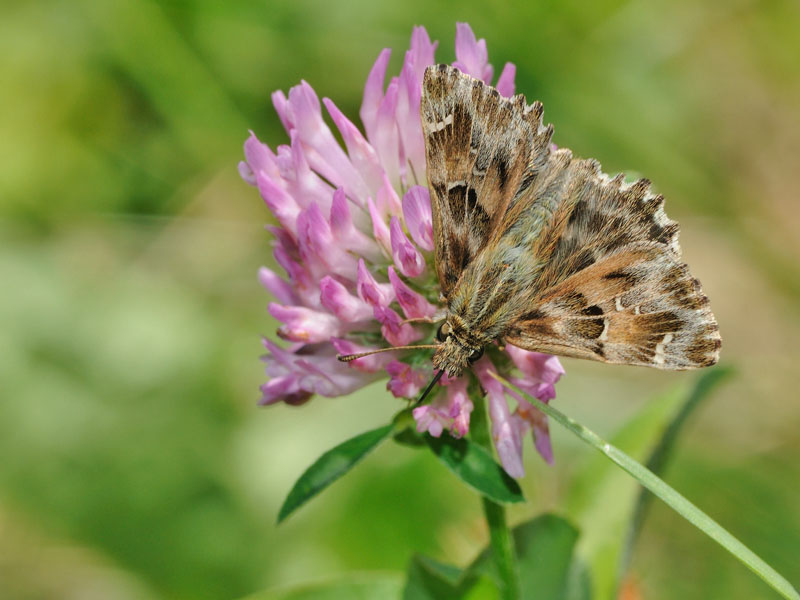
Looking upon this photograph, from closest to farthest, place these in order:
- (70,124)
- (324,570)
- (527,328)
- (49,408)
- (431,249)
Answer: (527,328)
(431,249)
(324,570)
(49,408)
(70,124)

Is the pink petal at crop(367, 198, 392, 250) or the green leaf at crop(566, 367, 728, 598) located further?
the green leaf at crop(566, 367, 728, 598)

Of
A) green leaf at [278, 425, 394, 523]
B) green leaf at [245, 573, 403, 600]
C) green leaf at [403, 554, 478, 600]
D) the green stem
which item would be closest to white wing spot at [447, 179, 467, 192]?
green leaf at [278, 425, 394, 523]

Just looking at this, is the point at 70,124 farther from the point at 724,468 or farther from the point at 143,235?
the point at 724,468

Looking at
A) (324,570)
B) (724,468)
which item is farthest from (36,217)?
(724,468)

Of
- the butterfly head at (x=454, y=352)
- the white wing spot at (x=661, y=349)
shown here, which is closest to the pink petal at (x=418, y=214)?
the butterfly head at (x=454, y=352)

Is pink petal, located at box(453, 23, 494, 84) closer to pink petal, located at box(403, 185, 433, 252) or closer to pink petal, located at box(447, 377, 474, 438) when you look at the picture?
pink petal, located at box(403, 185, 433, 252)
